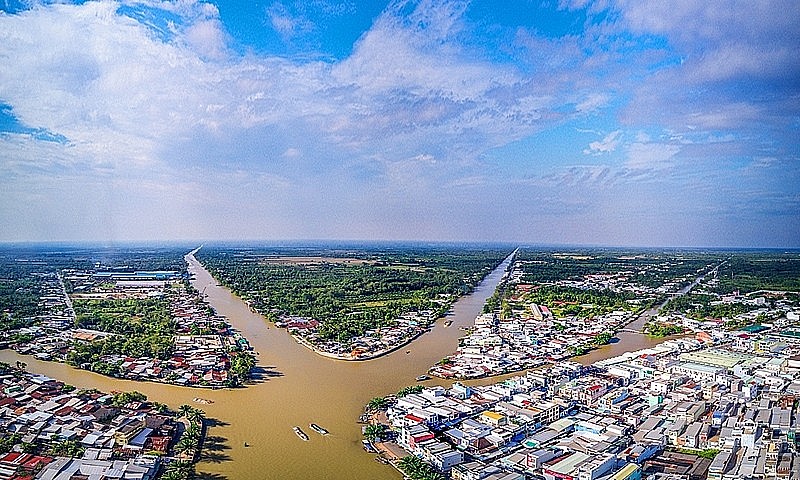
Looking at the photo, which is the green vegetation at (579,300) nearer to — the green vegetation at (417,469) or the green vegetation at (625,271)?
the green vegetation at (625,271)

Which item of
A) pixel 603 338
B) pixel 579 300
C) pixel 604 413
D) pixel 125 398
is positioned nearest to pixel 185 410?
pixel 125 398

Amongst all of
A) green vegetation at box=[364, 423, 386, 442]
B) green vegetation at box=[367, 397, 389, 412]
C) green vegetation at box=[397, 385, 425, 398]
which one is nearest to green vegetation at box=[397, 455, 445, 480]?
green vegetation at box=[364, 423, 386, 442]

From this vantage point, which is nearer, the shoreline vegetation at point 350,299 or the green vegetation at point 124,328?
the green vegetation at point 124,328

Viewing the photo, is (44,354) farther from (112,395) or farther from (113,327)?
(112,395)

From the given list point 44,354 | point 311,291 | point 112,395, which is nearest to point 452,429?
A: point 112,395

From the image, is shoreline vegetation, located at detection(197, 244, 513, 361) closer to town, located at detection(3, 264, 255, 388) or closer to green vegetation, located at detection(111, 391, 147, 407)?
town, located at detection(3, 264, 255, 388)

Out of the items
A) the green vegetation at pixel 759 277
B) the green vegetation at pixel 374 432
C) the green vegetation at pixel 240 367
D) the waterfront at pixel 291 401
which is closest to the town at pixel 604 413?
the green vegetation at pixel 374 432

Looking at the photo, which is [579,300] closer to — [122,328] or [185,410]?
[122,328]
